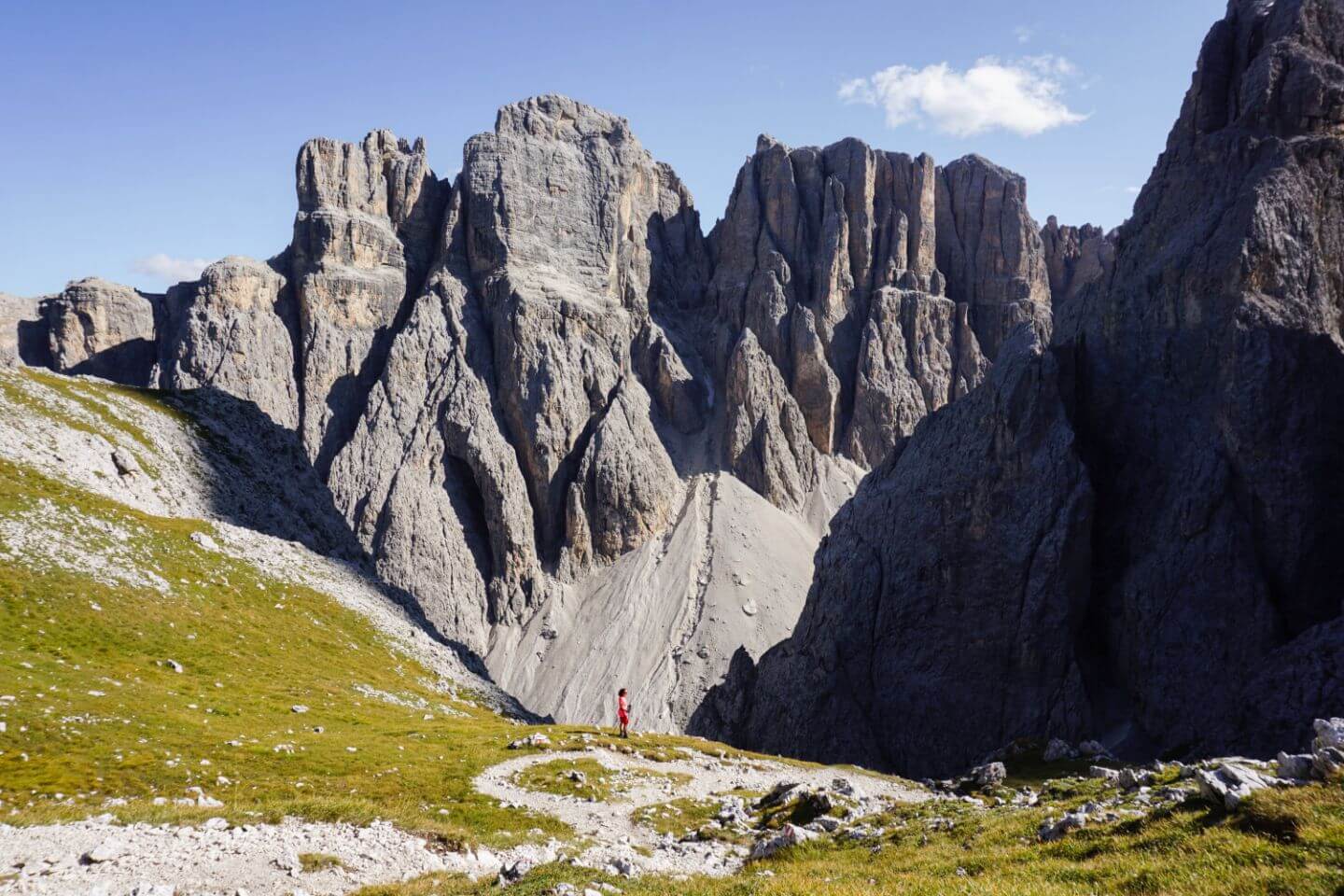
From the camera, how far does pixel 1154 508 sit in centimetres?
6950

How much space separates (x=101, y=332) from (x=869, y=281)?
470ft

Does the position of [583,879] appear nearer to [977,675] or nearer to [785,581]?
[977,675]

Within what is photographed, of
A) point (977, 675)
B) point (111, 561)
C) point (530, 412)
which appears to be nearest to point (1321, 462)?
point (977, 675)

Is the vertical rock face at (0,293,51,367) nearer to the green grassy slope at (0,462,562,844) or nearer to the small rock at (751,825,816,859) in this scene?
the green grassy slope at (0,462,562,844)

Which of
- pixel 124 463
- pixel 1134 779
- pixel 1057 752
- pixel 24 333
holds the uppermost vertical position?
pixel 24 333

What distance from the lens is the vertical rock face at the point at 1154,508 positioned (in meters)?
61.4

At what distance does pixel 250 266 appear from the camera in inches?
5487

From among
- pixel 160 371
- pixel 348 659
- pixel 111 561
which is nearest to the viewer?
pixel 111 561

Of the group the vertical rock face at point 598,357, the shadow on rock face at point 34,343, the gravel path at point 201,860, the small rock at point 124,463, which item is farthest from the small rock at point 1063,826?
the shadow on rock face at point 34,343

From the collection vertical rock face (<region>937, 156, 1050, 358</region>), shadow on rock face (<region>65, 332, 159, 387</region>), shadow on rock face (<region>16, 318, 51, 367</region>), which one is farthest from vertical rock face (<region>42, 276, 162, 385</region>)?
vertical rock face (<region>937, 156, 1050, 358</region>)

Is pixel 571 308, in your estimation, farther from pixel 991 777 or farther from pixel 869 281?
pixel 991 777

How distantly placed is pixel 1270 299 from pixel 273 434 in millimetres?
89197

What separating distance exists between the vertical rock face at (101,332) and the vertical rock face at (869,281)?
105 m

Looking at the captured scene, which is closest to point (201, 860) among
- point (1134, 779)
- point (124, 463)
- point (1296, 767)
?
point (1296, 767)
